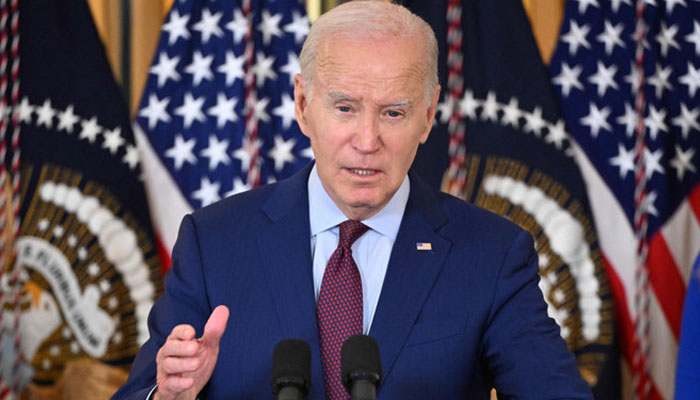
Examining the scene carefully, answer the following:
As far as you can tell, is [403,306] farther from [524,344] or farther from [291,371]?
[291,371]

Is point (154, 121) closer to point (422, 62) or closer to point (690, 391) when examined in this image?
point (422, 62)

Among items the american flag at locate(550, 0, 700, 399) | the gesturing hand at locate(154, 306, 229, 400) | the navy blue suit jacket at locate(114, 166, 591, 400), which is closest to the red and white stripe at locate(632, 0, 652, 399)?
the american flag at locate(550, 0, 700, 399)

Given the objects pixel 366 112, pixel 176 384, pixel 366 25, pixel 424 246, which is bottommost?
pixel 176 384

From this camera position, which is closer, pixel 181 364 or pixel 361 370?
pixel 361 370

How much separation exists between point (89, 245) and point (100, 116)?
495mm

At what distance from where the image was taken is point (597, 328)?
3383mm

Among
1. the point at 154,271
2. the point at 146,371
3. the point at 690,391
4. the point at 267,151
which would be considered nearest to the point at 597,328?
the point at 690,391

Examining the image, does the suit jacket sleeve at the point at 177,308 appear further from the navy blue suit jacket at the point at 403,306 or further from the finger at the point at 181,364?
the finger at the point at 181,364

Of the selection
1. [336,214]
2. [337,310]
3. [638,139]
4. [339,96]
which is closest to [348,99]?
[339,96]

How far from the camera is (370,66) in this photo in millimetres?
1705

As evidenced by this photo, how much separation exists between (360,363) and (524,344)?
2.22ft

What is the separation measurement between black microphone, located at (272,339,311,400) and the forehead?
69 centimetres

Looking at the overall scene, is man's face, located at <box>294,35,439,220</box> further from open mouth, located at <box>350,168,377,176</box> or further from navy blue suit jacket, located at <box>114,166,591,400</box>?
navy blue suit jacket, located at <box>114,166,591,400</box>

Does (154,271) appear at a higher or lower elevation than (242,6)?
lower
